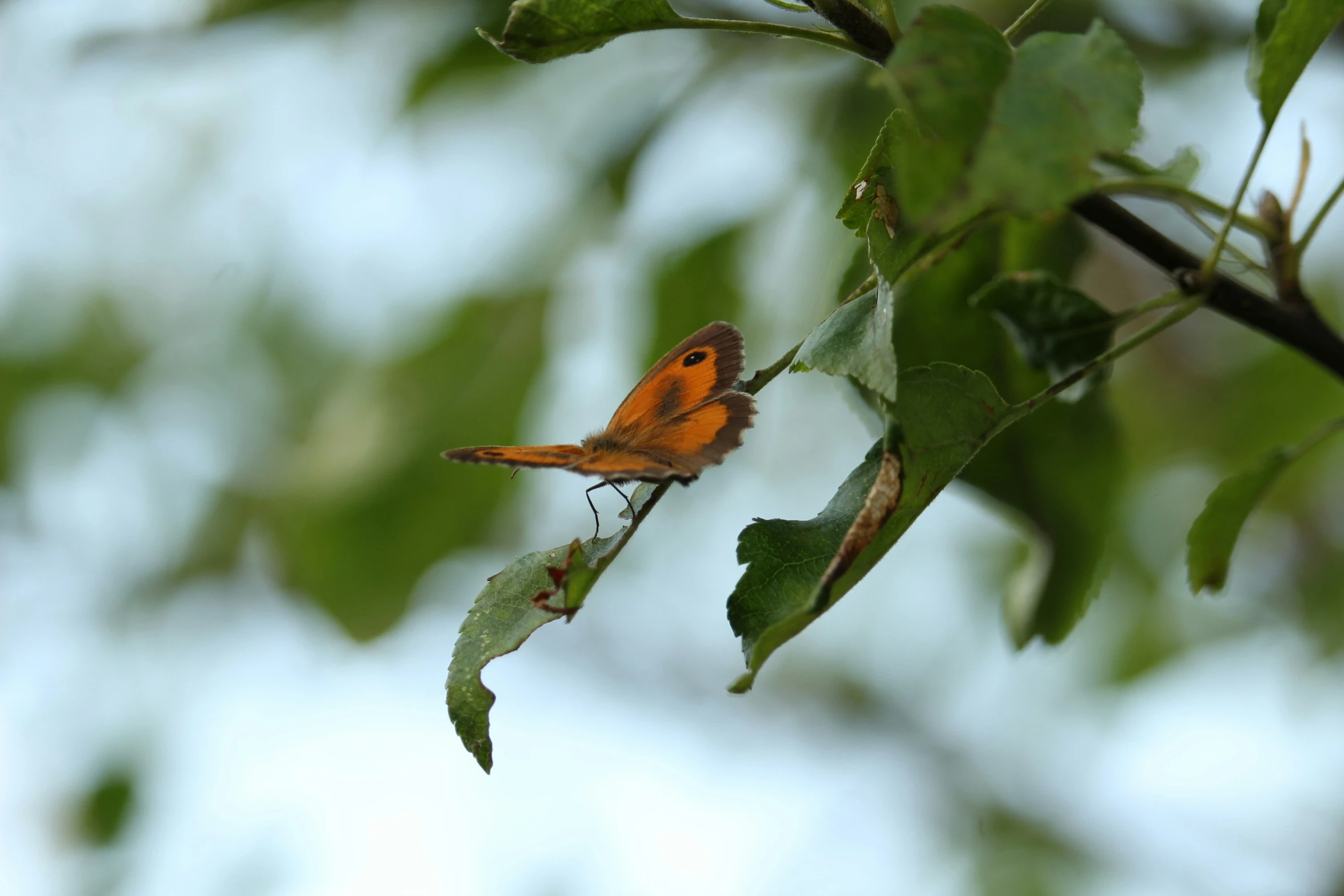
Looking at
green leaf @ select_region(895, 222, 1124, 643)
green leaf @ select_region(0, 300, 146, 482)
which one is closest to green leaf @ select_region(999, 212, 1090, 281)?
green leaf @ select_region(895, 222, 1124, 643)

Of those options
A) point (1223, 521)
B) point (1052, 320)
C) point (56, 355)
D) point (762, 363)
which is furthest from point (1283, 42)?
point (56, 355)

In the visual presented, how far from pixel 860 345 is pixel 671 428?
13.6 inches

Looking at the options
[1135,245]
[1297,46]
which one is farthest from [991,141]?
[1297,46]

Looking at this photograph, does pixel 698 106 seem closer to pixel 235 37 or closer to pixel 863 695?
pixel 235 37

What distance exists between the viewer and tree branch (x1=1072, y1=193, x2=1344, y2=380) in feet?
2.49

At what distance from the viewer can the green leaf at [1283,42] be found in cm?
75

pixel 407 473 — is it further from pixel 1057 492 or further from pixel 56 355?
pixel 56 355

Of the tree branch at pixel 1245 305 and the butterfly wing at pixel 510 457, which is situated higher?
the tree branch at pixel 1245 305

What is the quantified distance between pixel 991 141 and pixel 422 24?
142 centimetres

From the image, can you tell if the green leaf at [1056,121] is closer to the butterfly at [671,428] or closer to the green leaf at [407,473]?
the butterfly at [671,428]

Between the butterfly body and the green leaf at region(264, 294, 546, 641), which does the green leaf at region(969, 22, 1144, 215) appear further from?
the green leaf at region(264, 294, 546, 641)

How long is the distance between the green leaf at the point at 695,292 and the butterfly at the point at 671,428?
56cm

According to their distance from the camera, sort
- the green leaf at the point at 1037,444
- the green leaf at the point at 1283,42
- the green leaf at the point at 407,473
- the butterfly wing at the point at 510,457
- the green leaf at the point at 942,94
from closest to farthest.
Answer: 1. the green leaf at the point at 942,94
2. the green leaf at the point at 1283,42
3. the butterfly wing at the point at 510,457
4. the green leaf at the point at 1037,444
5. the green leaf at the point at 407,473

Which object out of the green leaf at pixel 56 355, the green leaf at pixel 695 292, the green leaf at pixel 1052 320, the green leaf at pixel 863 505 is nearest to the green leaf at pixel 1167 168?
the green leaf at pixel 1052 320
